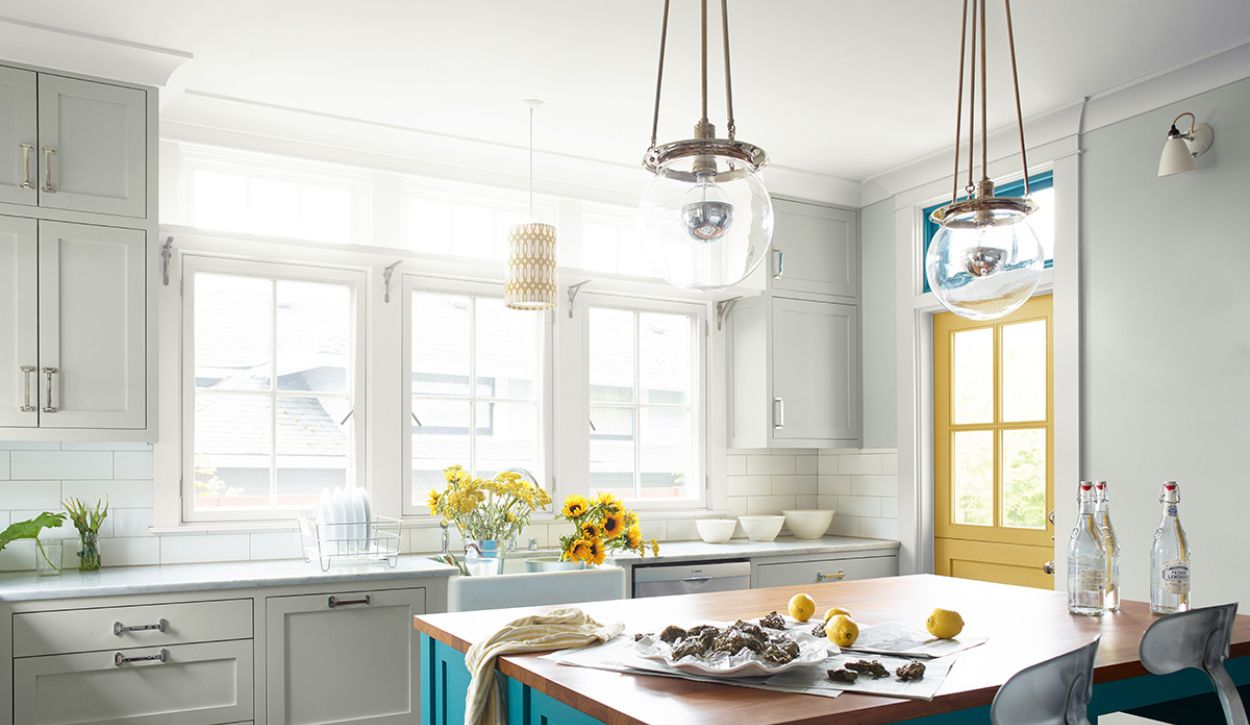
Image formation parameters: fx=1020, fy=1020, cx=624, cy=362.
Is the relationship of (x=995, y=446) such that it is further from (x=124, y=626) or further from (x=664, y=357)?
(x=124, y=626)

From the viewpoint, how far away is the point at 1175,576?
2.37 m

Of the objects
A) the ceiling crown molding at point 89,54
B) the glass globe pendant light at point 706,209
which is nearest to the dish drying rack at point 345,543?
the ceiling crown molding at point 89,54

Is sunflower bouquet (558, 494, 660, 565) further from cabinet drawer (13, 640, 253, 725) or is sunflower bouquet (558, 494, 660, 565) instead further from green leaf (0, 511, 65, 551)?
green leaf (0, 511, 65, 551)

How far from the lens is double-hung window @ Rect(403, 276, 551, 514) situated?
4512 millimetres

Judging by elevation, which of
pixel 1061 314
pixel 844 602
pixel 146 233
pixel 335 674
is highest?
pixel 146 233

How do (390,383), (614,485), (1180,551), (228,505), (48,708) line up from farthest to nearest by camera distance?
(614,485)
(390,383)
(228,505)
(48,708)
(1180,551)

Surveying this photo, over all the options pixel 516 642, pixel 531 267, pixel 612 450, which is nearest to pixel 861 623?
pixel 516 642

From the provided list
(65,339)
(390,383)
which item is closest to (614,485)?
(390,383)

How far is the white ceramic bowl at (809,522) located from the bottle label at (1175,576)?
2.88 m

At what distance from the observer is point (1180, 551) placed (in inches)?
91.6

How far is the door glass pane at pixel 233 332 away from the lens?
4.12 metres

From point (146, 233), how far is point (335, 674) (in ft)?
5.57

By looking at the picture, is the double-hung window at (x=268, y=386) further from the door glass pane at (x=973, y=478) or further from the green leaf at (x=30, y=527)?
the door glass pane at (x=973, y=478)

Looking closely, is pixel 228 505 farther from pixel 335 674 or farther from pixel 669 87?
pixel 669 87
